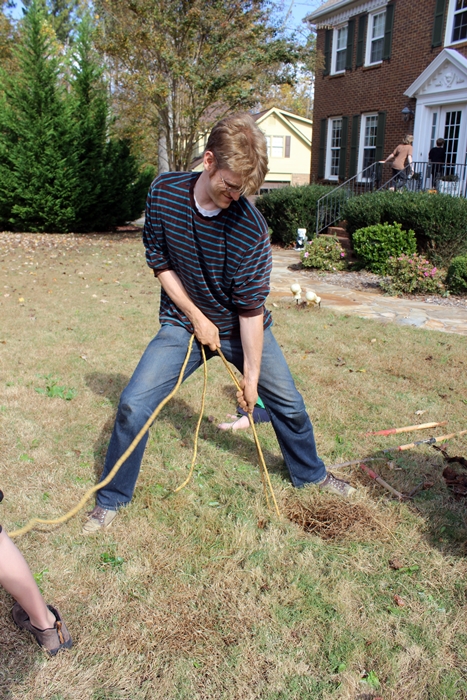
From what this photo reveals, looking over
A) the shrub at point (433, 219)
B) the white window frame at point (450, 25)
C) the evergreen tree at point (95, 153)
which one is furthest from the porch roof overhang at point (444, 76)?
the evergreen tree at point (95, 153)

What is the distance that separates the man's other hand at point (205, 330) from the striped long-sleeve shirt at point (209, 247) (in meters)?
0.06

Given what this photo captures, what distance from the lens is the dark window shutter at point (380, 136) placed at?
16750 millimetres

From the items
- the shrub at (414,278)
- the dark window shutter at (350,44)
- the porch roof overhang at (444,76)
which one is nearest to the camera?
the shrub at (414,278)

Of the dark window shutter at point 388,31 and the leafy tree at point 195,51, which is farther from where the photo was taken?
the dark window shutter at point 388,31

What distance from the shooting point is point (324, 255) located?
11.5 meters

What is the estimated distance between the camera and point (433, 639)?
2.25 meters

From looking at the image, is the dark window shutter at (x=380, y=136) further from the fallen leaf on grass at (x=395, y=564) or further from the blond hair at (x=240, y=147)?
the fallen leaf on grass at (x=395, y=564)

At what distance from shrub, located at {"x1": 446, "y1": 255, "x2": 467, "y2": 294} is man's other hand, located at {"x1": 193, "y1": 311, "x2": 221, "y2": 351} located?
719 cm

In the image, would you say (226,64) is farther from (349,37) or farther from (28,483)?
(28,483)

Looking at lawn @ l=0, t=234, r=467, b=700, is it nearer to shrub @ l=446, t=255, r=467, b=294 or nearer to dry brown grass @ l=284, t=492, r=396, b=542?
dry brown grass @ l=284, t=492, r=396, b=542

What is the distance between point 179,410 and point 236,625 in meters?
2.19

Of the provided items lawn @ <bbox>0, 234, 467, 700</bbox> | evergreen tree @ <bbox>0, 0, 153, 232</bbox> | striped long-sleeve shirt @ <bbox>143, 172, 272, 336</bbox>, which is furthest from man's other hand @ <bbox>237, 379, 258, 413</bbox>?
evergreen tree @ <bbox>0, 0, 153, 232</bbox>

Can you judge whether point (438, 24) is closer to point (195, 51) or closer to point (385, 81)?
point (385, 81)

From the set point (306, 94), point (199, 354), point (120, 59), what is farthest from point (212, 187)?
point (306, 94)
